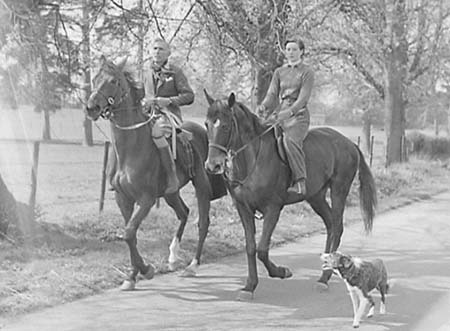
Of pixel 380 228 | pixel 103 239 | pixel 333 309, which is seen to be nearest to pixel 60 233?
pixel 103 239

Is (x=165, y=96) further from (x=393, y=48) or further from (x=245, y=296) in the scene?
(x=393, y=48)

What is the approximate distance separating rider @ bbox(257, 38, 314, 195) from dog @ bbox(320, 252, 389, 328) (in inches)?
58.3

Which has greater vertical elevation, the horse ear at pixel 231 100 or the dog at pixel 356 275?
the horse ear at pixel 231 100

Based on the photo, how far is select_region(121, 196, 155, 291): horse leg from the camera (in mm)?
7805

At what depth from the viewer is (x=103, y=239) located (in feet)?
33.9

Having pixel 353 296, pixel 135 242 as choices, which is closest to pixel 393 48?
pixel 135 242

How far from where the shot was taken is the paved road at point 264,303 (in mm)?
6535

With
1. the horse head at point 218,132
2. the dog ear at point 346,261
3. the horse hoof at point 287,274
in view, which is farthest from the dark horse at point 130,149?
the dog ear at point 346,261

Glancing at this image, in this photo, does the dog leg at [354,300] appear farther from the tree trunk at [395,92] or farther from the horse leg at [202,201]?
the tree trunk at [395,92]

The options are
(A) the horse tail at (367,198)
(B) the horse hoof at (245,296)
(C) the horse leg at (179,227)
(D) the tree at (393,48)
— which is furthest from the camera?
(D) the tree at (393,48)

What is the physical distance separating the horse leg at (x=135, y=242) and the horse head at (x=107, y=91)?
111 centimetres

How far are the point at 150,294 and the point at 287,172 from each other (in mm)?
2093

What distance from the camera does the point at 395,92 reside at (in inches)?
1074

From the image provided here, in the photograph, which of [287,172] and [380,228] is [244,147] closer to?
[287,172]
